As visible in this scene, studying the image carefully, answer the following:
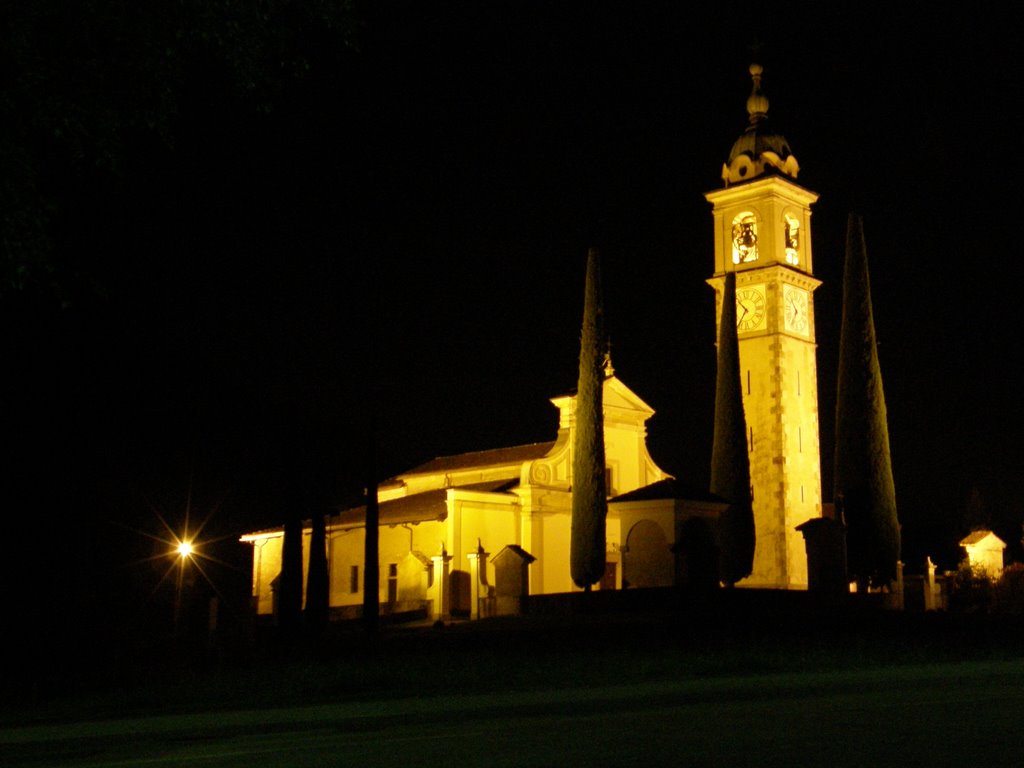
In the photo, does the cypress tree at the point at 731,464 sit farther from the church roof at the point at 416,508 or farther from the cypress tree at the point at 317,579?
the cypress tree at the point at 317,579

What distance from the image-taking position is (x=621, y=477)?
53.5 metres

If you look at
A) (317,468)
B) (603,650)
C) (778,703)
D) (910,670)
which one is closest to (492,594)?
(317,468)

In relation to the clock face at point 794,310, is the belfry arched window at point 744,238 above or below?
above

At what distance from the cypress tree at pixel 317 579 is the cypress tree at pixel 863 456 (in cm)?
1752

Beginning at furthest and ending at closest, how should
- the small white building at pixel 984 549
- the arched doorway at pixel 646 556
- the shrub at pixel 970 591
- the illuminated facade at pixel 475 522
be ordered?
the small white building at pixel 984 549 → the illuminated facade at pixel 475 522 → the shrub at pixel 970 591 → the arched doorway at pixel 646 556

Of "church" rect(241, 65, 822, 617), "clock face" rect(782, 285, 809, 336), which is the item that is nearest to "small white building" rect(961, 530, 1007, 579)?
"church" rect(241, 65, 822, 617)

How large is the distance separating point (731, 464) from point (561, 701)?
32769mm

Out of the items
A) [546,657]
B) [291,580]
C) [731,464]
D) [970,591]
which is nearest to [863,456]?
[731,464]

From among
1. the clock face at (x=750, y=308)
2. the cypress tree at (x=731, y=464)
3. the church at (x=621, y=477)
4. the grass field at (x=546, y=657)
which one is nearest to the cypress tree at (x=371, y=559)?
the grass field at (x=546, y=657)

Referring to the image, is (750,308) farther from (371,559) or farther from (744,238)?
(371,559)

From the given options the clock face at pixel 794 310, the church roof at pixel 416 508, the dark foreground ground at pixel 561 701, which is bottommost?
the dark foreground ground at pixel 561 701

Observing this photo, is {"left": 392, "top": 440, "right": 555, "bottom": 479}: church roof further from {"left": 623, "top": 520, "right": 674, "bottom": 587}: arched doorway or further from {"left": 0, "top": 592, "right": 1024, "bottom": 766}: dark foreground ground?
{"left": 0, "top": 592, "right": 1024, "bottom": 766}: dark foreground ground

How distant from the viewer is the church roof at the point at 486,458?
53844 millimetres

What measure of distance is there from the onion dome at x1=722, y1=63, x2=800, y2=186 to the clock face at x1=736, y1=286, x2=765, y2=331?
502 centimetres
